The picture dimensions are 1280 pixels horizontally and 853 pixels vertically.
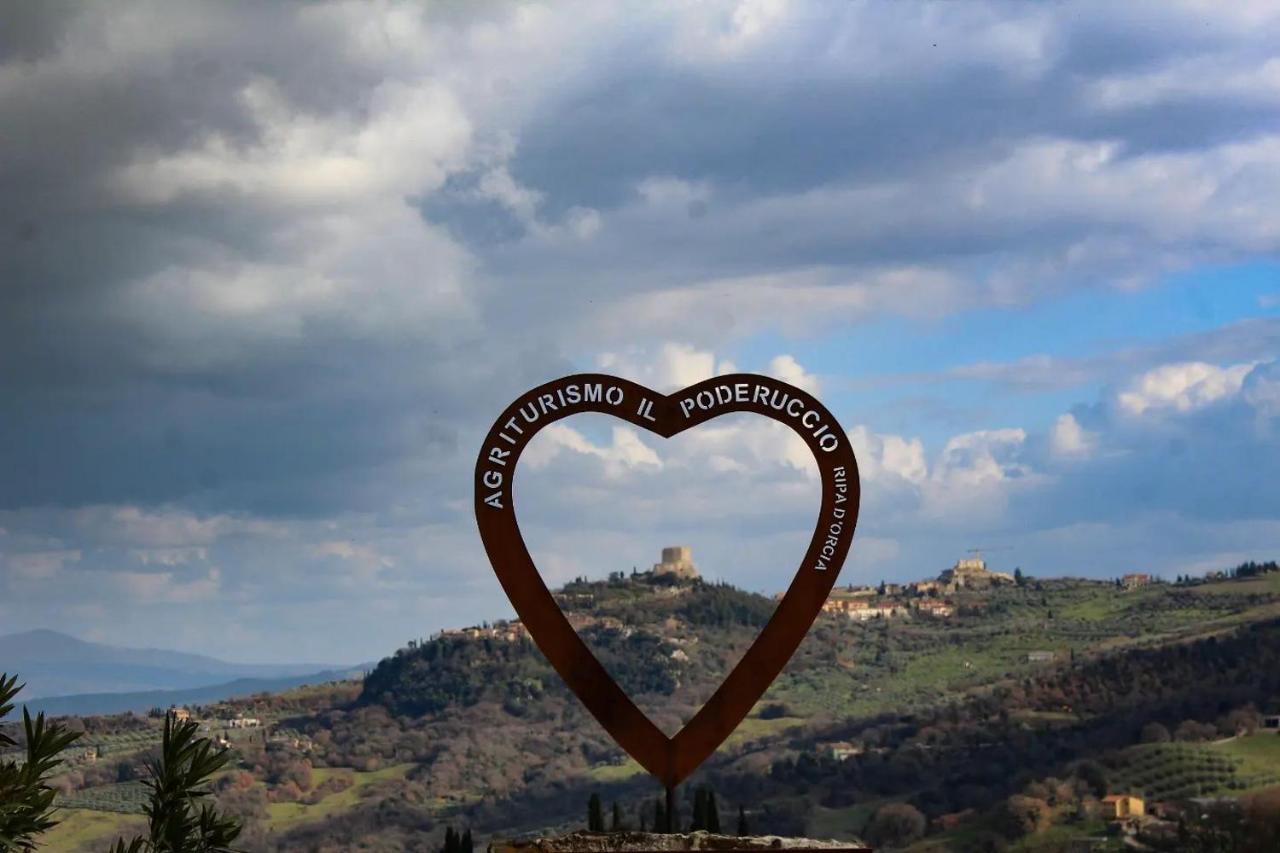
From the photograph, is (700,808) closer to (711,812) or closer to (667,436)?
(711,812)

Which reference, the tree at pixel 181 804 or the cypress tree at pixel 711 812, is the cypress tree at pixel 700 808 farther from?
the tree at pixel 181 804

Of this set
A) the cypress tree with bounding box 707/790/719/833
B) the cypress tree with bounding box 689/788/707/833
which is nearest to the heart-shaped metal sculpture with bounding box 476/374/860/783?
the cypress tree with bounding box 689/788/707/833

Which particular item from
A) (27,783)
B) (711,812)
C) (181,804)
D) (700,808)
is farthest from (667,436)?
(711,812)

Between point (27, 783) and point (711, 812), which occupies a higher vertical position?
point (711, 812)

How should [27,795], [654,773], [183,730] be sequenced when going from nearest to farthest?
[27,795] < [183,730] < [654,773]

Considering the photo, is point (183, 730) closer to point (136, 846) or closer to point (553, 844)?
point (136, 846)

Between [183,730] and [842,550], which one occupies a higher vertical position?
[842,550]

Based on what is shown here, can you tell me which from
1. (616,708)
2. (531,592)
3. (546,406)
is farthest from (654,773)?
(546,406)
